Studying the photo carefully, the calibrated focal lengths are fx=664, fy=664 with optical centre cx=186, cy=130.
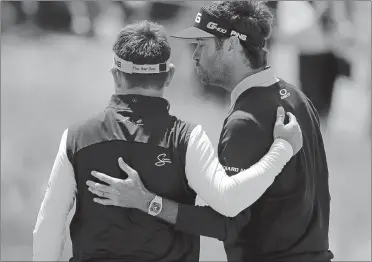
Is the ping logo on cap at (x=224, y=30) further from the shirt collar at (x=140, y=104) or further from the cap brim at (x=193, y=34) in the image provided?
the shirt collar at (x=140, y=104)

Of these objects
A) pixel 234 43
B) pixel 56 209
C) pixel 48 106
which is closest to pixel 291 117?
pixel 234 43

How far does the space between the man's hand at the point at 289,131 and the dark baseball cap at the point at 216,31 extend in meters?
0.29

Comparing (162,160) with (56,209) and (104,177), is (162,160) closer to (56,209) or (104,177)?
(104,177)

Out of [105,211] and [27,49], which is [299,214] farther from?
[27,49]

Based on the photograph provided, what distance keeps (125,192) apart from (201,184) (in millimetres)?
248

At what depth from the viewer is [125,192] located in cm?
215

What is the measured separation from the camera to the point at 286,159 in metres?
2.28

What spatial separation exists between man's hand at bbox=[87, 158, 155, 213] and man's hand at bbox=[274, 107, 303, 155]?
500mm

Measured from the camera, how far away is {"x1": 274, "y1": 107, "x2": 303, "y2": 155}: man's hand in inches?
90.5

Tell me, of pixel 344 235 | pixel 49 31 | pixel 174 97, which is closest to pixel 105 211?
pixel 174 97

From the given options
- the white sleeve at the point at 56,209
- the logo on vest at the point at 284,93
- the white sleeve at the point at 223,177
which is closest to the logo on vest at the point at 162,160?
the white sleeve at the point at 223,177

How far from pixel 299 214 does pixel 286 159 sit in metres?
0.24

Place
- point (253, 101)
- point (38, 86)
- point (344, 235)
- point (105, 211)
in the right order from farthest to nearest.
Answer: point (344, 235) → point (38, 86) → point (253, 101) → point (105, 211)

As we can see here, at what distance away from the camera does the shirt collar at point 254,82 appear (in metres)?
2.43
